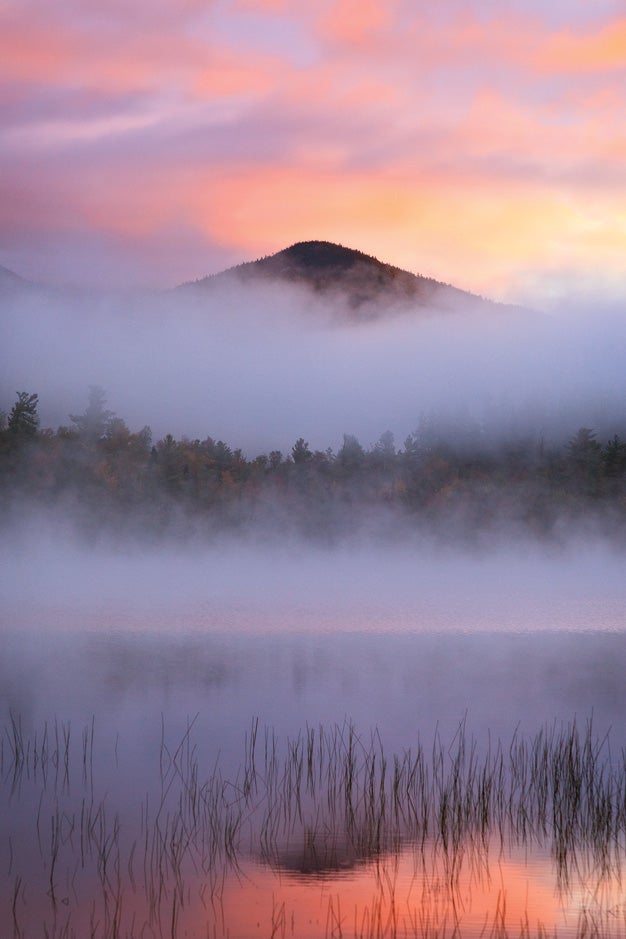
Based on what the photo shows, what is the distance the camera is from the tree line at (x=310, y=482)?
12438 centimetres

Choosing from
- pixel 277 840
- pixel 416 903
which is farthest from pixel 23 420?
pixel 416 903

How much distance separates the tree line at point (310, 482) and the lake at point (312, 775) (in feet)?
222

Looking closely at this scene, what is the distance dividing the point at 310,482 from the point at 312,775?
444 ft

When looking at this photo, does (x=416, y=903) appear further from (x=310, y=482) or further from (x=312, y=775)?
(x=310, y=482)

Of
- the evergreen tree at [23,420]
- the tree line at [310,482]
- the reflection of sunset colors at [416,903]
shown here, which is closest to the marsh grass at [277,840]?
the reflection of sunset colors at [416,903]

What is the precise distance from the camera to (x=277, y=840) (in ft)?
52.2

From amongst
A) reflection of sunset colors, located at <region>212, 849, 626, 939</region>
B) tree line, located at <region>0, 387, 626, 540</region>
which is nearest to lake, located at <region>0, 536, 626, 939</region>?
reflection of sunset colors, located at <region>212, 849, 626, 939</region>

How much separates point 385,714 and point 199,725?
4.83 meters

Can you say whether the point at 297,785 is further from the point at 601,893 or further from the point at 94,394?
the point at 94,394

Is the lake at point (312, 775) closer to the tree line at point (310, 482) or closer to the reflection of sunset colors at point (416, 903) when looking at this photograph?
the reflection of sunset colors at point (416, 903)

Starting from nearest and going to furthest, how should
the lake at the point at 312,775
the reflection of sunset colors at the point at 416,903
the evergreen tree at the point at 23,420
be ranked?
the reflection of sunset colors at the point at 416,903
the lake at the point at 312,775
the evergreen tree at the point at 23,420

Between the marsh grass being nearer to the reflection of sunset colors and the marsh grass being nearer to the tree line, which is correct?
the reflection of sunset colors

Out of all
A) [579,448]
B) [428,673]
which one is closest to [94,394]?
[579,448]

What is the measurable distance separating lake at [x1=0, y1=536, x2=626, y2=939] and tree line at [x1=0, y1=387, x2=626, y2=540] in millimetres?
67688
